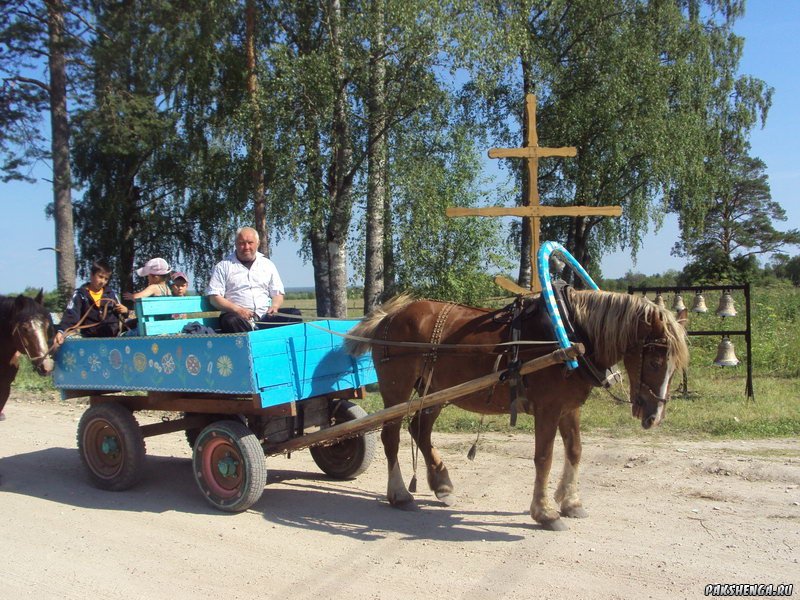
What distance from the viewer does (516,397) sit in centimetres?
514

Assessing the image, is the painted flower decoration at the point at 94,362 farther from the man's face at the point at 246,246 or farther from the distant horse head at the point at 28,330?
the man's face at the point at 246,246

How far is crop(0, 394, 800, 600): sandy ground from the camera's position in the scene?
417cm

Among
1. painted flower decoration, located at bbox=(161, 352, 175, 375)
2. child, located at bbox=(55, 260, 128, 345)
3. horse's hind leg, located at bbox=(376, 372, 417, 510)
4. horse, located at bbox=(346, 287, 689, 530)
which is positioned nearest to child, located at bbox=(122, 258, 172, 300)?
child, located at bbox=(55, 260, 128, 345)

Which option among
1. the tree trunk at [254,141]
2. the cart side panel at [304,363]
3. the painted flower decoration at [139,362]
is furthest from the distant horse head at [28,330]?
the tree trunk at [254,141]

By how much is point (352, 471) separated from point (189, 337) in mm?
2108

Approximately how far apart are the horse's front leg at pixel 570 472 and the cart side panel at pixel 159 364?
242 cm

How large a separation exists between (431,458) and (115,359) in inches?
114

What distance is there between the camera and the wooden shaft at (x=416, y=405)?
4797 millimetres

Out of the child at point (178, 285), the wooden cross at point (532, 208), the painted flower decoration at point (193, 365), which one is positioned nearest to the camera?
the painted flower decoration at point (193, 365)

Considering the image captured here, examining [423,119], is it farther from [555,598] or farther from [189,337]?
[555,598]

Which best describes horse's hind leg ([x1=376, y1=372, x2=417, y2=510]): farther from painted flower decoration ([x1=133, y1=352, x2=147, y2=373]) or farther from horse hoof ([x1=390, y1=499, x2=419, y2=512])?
painted flower decoration ([x1=133, y1=352, x2=147, y2=373])

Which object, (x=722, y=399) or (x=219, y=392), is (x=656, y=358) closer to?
(x=219, y=392)

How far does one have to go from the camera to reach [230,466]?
574cm

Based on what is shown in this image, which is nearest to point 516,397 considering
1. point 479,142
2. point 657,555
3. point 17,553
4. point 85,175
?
point 657,555
